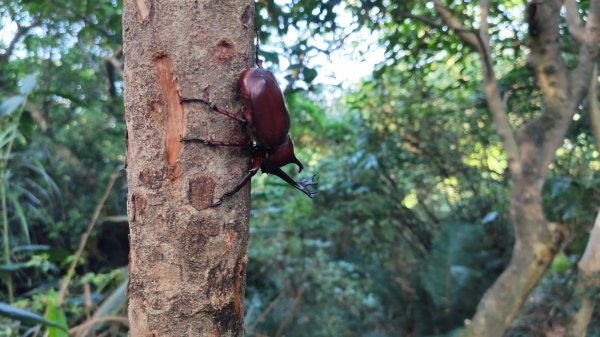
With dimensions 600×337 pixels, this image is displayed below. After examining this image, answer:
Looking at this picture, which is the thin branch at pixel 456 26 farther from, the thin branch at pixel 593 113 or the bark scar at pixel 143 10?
the bark scar at pixel 143 10

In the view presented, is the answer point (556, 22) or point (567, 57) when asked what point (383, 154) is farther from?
point (556, 22)

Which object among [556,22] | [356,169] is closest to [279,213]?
[356,169]

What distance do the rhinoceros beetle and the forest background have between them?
1.64 m

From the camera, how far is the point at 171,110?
0.81m

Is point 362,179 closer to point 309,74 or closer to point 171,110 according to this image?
point 309,74

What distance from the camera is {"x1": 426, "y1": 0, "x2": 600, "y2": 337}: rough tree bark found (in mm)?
2918

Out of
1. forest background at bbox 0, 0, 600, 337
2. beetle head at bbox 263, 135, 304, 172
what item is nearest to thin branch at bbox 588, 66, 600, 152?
forest background at bbox 0, 0, 600, 337

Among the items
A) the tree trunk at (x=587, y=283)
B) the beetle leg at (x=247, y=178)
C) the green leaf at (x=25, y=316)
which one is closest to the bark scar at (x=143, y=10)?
the beetle leg at (x=247, y=178)

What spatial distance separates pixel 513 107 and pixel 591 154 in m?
0.80

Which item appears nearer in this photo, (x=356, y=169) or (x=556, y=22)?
(x=556, y=22)

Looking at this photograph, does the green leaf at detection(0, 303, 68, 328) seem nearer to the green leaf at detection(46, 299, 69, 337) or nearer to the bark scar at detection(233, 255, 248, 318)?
the green leaf at detection(46, 299, 69, 337)

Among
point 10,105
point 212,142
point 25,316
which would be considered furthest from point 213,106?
point 10,105

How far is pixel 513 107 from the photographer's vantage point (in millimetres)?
5012

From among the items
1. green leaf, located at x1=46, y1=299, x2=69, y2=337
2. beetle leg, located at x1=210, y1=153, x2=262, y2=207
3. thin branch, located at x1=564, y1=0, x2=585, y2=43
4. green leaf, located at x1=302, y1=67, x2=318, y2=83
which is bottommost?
green leaf, located at x1=46, y1=299, x2=69, y2=337
